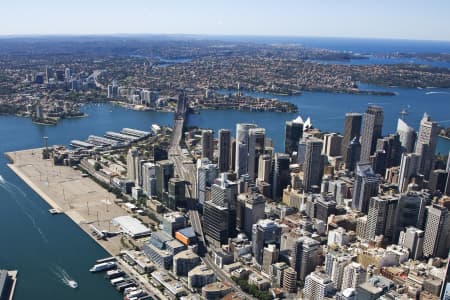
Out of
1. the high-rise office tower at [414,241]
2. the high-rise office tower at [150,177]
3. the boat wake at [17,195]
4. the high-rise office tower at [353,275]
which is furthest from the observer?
the high-rise office tower at [150,177]

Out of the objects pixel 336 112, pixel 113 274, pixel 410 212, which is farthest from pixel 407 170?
pixel 336 112

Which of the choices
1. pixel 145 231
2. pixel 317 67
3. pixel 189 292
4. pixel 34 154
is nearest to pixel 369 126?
pixel 145 231

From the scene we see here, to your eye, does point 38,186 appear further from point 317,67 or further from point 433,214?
point 317,67

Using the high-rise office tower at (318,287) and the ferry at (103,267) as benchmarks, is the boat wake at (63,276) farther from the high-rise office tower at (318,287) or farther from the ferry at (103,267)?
the high-rise office tower at (318,287)

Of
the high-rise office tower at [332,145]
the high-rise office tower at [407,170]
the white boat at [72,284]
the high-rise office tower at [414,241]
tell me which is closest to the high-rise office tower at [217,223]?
the white boat at [72,284]

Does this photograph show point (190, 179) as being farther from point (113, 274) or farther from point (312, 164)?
point (113, 274)

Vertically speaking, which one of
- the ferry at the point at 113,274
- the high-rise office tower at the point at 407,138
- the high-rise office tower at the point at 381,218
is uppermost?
the high-rise office tower at the point at 407,138

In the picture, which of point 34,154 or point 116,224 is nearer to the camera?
point 116,224
